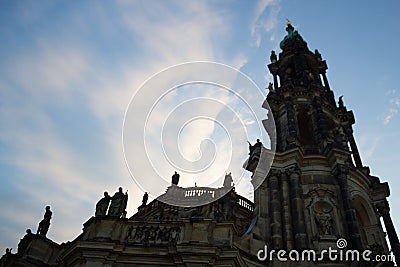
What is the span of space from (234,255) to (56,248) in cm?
984

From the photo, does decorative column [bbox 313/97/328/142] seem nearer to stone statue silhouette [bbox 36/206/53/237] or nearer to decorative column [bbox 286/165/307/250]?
decorative column [bbox 286/165/307/250]

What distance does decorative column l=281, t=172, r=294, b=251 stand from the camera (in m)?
16.5

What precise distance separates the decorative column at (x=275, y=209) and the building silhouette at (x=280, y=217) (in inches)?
2.0

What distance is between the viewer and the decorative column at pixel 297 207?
16.5 m

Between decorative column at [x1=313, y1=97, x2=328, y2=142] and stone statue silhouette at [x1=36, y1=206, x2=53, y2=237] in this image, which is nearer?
stone statue silhouette at [x1=36, y1=206, x2=53, y2=237]

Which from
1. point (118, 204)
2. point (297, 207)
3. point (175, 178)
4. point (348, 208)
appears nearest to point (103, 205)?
point (118, 204)

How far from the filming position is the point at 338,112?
26.3 meters

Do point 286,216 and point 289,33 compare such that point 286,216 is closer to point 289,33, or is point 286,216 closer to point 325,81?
point 325,81

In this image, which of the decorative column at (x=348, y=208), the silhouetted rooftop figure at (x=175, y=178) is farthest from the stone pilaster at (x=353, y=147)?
the silhouetted rooftop figure at (x=175, y=178)

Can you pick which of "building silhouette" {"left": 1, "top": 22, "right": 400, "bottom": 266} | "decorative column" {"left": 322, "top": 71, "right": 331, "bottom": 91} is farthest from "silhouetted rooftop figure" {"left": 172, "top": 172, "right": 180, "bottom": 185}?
"decorative column" {"left": 322, "top": 71, "right": 331, "bottom": 91}

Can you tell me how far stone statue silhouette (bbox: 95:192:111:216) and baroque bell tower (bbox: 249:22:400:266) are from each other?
24.0 feet

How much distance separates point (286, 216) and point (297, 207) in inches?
29.7

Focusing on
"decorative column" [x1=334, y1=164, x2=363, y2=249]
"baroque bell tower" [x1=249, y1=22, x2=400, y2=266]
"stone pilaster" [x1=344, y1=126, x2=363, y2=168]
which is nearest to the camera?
"decorative column" [x1=334, y1=164, x2=363, y2=249]

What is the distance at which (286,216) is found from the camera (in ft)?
57.6
